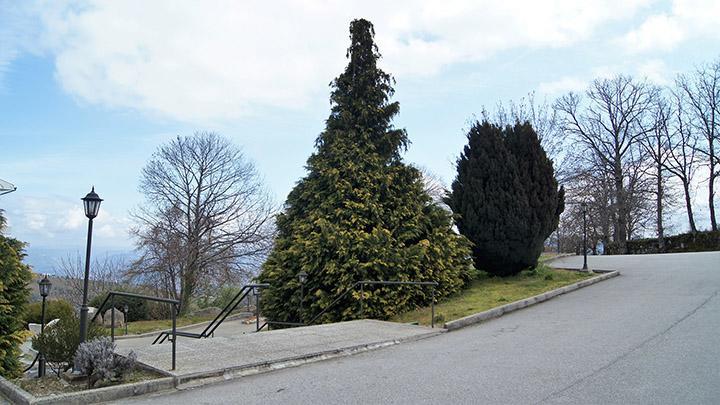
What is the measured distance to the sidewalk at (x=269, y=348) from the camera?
673 centimetres

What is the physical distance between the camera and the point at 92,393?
5.50 metres

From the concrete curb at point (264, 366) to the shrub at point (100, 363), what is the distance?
72 cm

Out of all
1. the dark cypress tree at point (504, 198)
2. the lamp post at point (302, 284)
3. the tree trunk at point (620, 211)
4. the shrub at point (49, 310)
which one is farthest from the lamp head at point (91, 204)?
the tree trunk at point (620, 211)

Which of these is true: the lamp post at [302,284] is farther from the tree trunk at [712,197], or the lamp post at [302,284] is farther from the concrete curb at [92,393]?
the tree trunk at [712,197]

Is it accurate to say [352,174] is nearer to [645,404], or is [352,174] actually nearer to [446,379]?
[446,379]

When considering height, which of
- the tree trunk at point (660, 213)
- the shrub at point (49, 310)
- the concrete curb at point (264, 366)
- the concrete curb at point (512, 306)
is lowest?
the shrub at point (49, 310)

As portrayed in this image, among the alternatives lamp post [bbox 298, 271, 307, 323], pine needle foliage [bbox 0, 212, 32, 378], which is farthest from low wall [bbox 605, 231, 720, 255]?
pine needle foliage [bbox 0, 212, 32, 378]

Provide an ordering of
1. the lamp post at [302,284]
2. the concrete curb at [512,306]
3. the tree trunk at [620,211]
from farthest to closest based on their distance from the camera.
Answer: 1. the tree trunk at [620,211]
2. the lamp post at [302,284]
3. the concrete curb at [512,306]

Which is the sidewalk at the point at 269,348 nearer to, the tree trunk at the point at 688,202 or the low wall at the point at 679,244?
the low wall at the point at 679,244

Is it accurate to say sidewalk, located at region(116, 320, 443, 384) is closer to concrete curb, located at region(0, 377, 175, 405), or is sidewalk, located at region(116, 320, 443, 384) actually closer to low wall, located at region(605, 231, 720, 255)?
concrete curb, located at region(0, 377, 175, 405)

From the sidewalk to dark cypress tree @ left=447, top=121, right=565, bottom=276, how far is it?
5.68 m

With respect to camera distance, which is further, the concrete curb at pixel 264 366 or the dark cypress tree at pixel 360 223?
the dark cypress tree at pixel 360 223

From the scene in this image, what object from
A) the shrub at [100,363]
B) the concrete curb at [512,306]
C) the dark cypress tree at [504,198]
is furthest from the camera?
the dark cypress tree at [504,198]

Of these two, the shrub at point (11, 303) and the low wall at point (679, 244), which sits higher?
the low wall at point (679, 244)
